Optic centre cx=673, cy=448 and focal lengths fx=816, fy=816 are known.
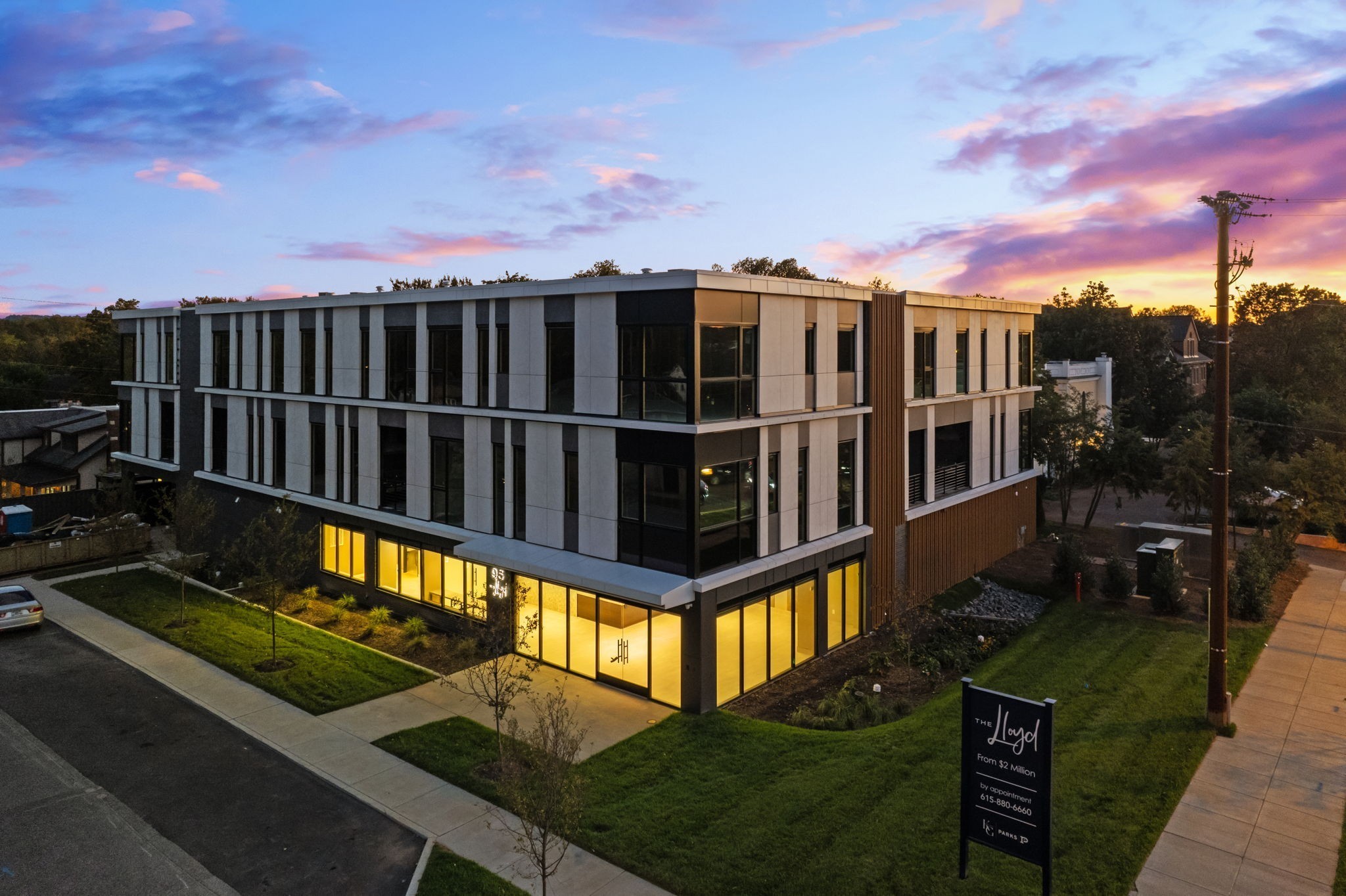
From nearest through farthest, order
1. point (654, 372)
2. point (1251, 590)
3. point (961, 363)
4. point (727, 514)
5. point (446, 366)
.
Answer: point (654, 372) → point (727, 514) → point (1251, 590) → point (446, 366) → point (961, 363)

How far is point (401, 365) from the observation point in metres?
25.7

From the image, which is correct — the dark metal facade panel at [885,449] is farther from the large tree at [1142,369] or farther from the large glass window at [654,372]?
the large tree at [1142,369]

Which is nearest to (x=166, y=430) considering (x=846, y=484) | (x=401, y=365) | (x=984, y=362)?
(x=401, y=365)

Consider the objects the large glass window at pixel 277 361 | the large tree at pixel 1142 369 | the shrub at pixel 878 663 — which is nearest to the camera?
the shrub at pixel 878 663

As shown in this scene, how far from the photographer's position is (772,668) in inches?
811

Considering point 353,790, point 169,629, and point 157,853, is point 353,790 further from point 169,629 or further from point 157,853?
point 169,629

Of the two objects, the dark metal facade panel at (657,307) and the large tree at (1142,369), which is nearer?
the dark metal facade panel at (657,307)

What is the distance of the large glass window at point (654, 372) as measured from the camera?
18.4 m

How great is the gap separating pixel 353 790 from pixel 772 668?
33.2 ft

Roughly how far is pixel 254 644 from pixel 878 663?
17.2m

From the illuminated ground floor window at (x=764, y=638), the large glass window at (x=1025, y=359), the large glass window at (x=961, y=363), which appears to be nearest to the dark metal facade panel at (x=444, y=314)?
the illuminated ground floor window at (x=764, y=638)

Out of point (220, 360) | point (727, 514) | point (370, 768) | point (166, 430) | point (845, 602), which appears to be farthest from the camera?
point (166, 430)

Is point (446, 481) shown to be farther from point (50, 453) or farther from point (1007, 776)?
point (50, 453)

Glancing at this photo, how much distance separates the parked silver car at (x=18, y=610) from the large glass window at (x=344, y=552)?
806 cm
